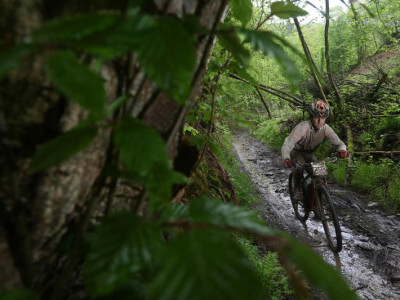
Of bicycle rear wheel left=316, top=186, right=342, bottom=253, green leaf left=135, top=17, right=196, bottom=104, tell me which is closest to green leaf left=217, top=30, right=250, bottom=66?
green leaf left=135, top=17, right=196, bottom=104

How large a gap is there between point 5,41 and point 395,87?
11.1 m

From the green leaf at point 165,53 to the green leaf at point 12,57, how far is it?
0.18 metres

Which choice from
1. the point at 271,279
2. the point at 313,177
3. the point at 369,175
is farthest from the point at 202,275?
the point at 369,175

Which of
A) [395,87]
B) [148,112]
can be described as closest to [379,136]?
[395,87]

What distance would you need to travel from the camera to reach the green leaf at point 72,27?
41cm

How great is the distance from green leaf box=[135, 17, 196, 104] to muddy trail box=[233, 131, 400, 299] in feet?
12.3

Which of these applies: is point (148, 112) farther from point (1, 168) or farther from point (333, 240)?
point (333, 240)

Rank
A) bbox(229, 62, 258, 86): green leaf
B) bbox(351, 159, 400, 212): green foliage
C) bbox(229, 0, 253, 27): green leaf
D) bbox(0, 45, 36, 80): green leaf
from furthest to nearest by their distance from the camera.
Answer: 1. bbox(351, 159, 400, 212): green foliage
2. bbox(229, 62, 258, 86): green leaf
3. bbox(229, 0, 253, 27): green leaf
4. bbox(0, 45, 36, 80): green leaf

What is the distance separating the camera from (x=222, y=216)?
64 centimetres

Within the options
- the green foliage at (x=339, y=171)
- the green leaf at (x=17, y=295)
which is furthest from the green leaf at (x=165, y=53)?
the green foliage at (x=339, y=171)

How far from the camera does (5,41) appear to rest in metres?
0.57

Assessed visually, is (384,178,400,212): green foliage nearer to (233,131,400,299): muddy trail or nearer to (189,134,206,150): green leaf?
(233,131,400,299): muddy trail

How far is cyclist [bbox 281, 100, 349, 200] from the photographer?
426cm

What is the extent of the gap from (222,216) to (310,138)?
4376 mm
